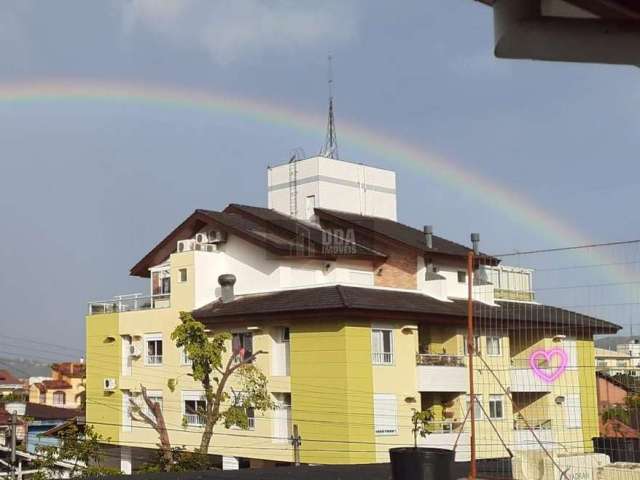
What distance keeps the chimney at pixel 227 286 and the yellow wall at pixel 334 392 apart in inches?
171

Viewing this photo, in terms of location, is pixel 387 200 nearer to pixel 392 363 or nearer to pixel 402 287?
pixel 402 287

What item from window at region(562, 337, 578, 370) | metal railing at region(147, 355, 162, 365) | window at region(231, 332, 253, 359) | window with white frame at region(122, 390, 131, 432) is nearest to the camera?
window at region(562, 337, 578, 370)

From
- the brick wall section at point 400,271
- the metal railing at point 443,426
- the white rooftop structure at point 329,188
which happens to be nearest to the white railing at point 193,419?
the brick wall section at point 400,271

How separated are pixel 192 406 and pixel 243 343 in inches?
137

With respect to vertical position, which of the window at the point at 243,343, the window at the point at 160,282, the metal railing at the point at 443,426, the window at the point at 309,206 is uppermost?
the window at the point at 309,206

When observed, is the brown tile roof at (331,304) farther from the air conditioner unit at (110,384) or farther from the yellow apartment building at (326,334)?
the air conditioner unit at (110,384)

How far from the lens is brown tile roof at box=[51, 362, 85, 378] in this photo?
7856 cm

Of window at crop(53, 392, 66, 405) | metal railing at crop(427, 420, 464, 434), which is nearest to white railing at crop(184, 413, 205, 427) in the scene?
metal railing at crop(427, 420, 464, 434)

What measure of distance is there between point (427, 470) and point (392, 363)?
21.3 m

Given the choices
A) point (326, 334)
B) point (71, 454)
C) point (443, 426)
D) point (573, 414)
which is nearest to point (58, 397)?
point (71, 454)

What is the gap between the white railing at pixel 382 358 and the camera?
27453mm

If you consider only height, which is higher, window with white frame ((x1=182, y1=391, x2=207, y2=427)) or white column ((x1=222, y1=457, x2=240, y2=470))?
window with white frame ((x1=182, y1=391, x2=207, y2=427))

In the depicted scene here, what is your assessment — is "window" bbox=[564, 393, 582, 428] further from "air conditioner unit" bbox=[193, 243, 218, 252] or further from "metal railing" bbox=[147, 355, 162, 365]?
"metal railing" bbox=[147, 355, 162, 365]

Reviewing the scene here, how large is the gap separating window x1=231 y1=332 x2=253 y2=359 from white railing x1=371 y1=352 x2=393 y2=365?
4.41 m
